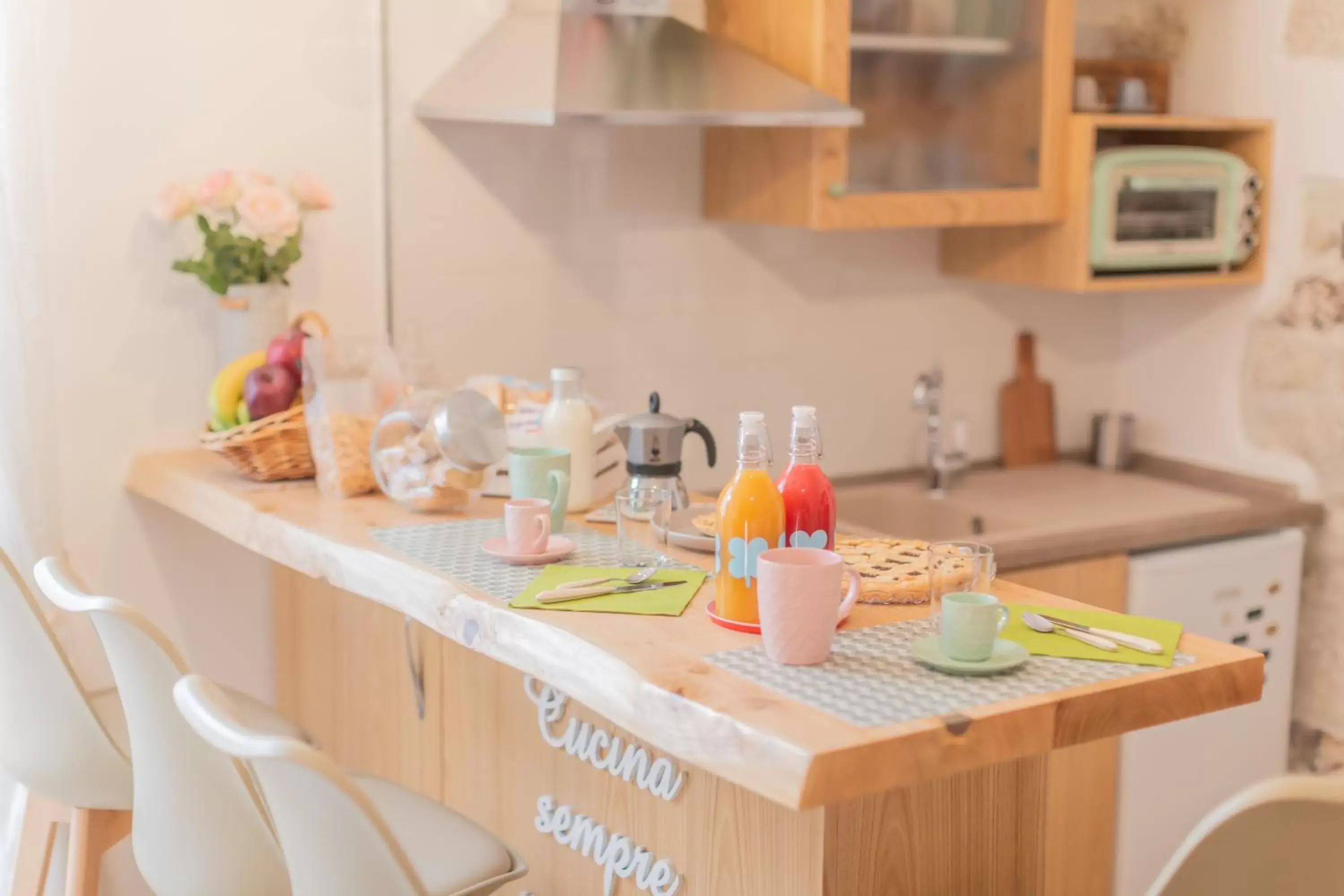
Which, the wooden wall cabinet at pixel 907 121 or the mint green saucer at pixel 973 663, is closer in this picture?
the mint green saucer at pixel 973 663

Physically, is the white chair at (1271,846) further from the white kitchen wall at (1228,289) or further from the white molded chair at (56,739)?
the white kitchen wall at (1228,289)

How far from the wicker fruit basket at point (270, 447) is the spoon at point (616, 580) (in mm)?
734

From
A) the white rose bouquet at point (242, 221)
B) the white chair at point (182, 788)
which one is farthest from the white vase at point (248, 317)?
the white chair at point (182, 788)

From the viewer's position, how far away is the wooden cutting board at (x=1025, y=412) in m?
3.77

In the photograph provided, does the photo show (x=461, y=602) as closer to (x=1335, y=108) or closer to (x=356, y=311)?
(x=356, y=311)

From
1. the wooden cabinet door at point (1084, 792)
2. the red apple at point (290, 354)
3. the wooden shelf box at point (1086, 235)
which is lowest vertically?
the wooden cabinet door at point (1084, 792)

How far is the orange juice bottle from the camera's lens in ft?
5.91

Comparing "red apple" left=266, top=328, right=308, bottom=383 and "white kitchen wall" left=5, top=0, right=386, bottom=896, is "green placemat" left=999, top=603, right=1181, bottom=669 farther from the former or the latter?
"white kitchen wall" left=5, top=0, right=386, bottom=896

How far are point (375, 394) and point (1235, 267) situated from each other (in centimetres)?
203

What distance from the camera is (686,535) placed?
221cm

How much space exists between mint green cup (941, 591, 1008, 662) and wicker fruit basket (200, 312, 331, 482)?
1.22m

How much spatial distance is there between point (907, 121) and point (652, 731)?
1794 mm

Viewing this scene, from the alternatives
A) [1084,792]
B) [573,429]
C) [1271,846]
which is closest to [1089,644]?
[1271,846]

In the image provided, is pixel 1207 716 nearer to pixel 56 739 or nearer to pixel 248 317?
pixel 248 317
